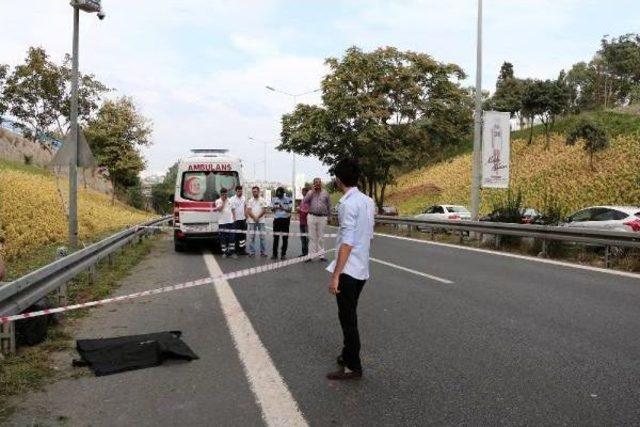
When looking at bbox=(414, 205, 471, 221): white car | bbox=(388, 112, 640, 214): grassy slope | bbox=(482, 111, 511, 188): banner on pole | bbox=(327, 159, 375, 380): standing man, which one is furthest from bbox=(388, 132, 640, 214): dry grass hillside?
bbox=(327, 159, 375, 380): standing man

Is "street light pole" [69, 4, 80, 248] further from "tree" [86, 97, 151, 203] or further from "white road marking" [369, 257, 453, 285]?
"tree" [86, 97, 151, 203]

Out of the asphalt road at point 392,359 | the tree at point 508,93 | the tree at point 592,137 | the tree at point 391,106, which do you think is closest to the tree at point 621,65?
the tree at point 508,93

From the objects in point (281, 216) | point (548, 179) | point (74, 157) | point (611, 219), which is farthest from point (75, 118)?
point (548, 179)

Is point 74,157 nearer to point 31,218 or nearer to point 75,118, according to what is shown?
point 75,118

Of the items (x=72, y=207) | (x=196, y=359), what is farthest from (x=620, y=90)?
(x=196, y=359)

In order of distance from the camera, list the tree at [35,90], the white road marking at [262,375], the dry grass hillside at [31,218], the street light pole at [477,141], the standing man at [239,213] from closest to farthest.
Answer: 1. the white road marking at [262,375]
2. the standing man at [239,213]
3. the dry grass hillside at [31,218]
4. the street light pole at [477,141]
5. the tree at [35,90]

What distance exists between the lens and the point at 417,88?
97.3 ft

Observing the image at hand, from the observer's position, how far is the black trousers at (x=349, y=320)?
4.80 meters

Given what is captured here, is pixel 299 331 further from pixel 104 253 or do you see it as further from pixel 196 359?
pixel 104 253

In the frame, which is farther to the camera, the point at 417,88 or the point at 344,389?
the point at 417,88

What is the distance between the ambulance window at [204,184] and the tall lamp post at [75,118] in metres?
2.81

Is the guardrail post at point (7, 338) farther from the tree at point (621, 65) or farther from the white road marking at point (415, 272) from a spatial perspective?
the tree at point (621, 65)

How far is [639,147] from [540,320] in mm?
41084

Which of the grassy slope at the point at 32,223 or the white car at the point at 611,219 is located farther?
the white car at the point at 611,219
